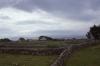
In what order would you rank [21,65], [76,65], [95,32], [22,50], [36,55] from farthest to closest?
[95,32] < [22,50] < [36,55] < [21,65] < [76,65]

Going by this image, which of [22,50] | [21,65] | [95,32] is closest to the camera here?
[21,65]

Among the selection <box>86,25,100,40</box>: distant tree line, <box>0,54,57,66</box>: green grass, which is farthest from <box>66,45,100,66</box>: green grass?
<box>86,25,100,40</box>: distant tree line

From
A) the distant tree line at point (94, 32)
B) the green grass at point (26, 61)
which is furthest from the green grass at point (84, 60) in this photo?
the distant tree line at point (94, 32)

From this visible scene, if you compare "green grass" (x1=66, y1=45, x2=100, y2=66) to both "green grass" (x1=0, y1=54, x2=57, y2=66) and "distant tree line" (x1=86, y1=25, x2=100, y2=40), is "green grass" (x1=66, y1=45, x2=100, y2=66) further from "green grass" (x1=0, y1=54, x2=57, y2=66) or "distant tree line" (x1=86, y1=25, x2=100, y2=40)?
"distant tree line" (x1=86, y1=25, x2=100, y2=40)

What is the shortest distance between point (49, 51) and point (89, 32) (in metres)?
41.6

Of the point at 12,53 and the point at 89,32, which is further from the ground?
the point at 89,32

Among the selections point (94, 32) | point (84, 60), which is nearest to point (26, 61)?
point (84, 60)

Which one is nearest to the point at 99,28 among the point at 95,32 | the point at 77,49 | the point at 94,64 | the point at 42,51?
the point at 95,32

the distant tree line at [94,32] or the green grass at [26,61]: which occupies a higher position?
the distant tree line at [94,32]

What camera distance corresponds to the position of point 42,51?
31016mm

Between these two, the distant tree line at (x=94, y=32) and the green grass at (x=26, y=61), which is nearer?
the green grass at (x=26, y=61)

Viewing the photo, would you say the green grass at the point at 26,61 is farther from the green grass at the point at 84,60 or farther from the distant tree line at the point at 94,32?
the distant tree line at the point at 94,32

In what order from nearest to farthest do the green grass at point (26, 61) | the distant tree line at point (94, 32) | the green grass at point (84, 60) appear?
the green grass at point (84, 60)
the green grass at point (26, 61)
the distant tree line at point (94, 32)

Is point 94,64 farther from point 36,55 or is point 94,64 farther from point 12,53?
point 12,53
